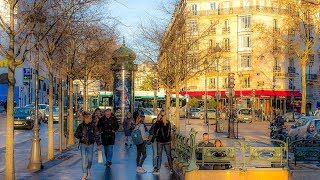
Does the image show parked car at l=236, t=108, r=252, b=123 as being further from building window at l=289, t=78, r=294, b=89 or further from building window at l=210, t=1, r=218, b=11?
building window at l=210, t=1, r=218, b=11

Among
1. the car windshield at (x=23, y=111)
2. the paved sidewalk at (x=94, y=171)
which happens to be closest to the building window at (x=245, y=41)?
the car windshield at (x=23, y=111)

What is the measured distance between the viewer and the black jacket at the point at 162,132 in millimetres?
16562

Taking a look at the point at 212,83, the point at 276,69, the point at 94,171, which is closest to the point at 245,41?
the point at 276,69

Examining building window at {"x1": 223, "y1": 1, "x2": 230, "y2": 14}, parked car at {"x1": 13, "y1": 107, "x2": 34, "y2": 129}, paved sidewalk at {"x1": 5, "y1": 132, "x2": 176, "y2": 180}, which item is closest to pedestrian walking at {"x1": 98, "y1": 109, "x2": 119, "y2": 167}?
paved sidewalk at {"x1": 5, "y1": 132, "x2": 176, "y2": 180}

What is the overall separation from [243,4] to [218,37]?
588 centimetres

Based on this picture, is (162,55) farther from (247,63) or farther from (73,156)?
(247,63)

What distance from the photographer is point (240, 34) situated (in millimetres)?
83938

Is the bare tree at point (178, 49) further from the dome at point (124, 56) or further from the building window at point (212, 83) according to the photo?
the building window at point (212, 83)

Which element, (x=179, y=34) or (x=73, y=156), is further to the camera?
(x=179, y=34)

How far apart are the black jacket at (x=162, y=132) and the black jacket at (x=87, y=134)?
1.86 m

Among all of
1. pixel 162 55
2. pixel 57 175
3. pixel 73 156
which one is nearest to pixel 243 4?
pixel 162 55

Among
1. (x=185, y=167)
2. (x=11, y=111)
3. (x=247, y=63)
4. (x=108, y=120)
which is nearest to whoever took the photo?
(x=11, y=111)

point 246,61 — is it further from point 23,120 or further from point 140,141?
point 140,141

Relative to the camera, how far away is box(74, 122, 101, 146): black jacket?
49.8ft
